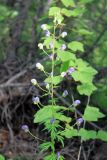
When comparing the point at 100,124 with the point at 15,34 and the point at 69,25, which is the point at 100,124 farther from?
the point at 15,34

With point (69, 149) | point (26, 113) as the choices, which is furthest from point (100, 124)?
point (26, 113)

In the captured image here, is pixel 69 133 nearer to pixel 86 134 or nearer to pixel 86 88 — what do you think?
pixel 86 134

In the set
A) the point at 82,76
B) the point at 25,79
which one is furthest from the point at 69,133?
the point at 25,79

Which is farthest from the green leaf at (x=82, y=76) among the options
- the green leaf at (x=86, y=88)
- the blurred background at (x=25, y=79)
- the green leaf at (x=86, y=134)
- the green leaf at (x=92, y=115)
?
Result: the blurred background at (x=25, y=79)

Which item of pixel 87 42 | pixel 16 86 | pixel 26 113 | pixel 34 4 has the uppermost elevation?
pixel 34 4

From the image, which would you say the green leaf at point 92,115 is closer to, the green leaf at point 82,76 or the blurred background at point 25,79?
the green leaf at point 82,76

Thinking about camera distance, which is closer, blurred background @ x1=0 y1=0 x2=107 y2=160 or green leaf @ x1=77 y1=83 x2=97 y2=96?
green leaf @ x1=77 y1=83 x2=97 y2=96

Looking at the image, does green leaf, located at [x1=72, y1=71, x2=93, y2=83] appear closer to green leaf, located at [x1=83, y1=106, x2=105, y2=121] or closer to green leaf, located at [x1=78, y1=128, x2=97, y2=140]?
green leaf, located at [x1=83, y1=106, x2=105, y2=121]

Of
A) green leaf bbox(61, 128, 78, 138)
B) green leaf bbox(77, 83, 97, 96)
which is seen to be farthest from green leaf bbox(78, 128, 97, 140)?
green leaf bbox(77, 83, 97, 96)
